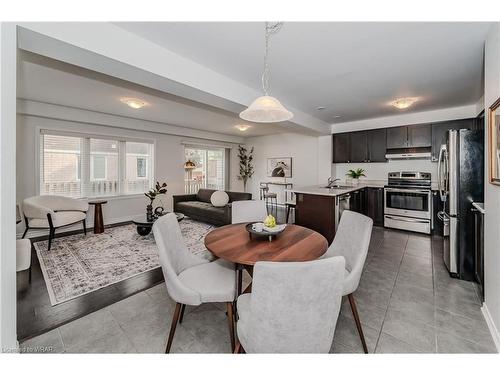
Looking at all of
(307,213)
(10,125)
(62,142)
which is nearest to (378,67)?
(307,213)

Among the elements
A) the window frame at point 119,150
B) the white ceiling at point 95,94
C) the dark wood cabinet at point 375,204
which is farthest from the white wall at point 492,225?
the window frame at point 119,150

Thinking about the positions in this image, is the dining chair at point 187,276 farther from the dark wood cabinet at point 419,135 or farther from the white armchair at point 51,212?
the dark wood cabinet at point 419,135

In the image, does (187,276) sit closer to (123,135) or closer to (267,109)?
(267,109)

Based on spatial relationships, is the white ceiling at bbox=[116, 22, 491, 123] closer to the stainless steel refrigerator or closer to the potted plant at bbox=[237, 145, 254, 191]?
the stainless steel refrigerator

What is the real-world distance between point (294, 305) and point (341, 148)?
537cm

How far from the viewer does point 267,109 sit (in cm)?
178

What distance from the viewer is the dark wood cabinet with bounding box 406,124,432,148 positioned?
4.44 metres

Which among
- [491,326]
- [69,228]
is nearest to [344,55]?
[491,326]

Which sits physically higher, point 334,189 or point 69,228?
point 334,189

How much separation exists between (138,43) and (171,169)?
4.42 meters

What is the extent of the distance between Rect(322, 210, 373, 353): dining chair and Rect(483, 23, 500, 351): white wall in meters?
0.93

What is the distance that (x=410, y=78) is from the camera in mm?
2902

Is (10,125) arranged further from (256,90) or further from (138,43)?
(256,90)

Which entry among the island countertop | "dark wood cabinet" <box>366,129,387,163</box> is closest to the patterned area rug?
the island countertop
